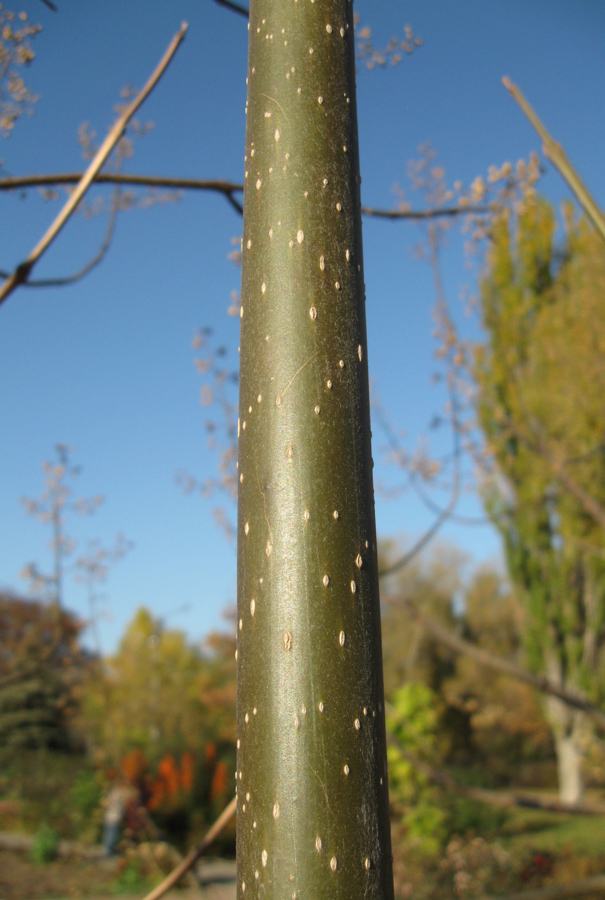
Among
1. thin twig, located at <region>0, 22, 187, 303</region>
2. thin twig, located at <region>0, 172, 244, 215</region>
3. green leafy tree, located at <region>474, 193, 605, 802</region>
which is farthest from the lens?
green leafy tree, located at <region>474, 193, 605, 802</region>

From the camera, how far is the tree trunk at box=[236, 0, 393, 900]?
490 mm

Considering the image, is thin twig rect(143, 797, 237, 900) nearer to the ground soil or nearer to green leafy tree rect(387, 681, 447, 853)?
the ground soil

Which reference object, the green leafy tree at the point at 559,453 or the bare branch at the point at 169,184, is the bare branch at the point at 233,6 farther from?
the green leafy tree at the point at 559,453

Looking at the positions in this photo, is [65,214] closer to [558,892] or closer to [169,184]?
[169,184]

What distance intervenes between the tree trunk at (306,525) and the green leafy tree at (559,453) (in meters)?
5.10

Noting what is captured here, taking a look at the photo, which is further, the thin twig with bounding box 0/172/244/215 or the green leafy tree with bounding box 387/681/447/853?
the green leafy tree with bounding box 387/681/447/853

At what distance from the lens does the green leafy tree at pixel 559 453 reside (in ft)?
20.6

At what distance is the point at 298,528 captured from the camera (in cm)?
54

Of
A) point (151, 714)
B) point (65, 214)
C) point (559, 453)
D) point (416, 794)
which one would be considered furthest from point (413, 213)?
point (151, 714)

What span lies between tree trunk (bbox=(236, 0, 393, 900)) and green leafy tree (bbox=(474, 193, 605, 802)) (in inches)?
201

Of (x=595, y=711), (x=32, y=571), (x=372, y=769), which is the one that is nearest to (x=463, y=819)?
(x=32, y=571)

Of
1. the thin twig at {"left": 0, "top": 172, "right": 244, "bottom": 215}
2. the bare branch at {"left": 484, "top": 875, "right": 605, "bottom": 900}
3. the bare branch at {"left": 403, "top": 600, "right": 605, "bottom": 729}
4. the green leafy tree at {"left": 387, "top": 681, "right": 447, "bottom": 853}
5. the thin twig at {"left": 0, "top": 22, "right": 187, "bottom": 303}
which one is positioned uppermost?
the thin twig at {"left": 0, "top": 172, "right": 244, "bottom": 215}

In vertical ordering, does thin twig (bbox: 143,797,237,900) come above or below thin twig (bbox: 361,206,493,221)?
below

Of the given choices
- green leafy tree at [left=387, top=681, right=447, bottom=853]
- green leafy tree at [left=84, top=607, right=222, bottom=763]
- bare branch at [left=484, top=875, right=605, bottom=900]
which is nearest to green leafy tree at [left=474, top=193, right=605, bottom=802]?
green leafy tree at [left=387, top=681, right=447, bottom=853]
